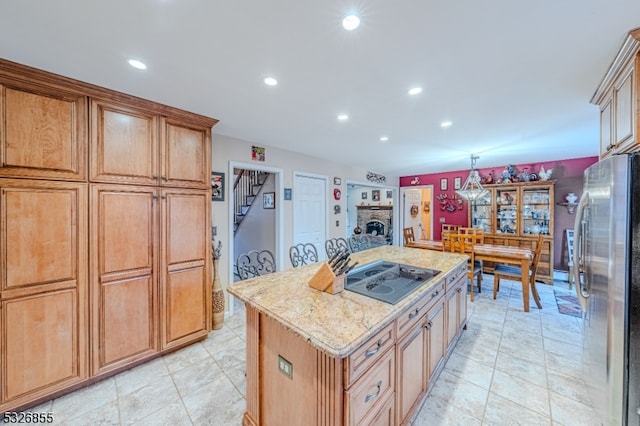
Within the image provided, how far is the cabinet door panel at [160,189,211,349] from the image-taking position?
2.30 meters

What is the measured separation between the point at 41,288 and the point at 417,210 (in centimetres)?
729

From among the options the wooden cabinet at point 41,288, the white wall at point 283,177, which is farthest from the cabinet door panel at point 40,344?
the white wall at point 283,177

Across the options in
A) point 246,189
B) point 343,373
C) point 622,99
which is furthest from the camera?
point 246,189

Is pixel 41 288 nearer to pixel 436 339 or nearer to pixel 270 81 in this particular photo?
pixel 270 81

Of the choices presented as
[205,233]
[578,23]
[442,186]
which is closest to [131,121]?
[205,233]

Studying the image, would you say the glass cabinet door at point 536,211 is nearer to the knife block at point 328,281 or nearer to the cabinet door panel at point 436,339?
the cabinet door panel at point 436,339

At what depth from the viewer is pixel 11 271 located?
163 cm

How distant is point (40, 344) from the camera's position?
173 cm

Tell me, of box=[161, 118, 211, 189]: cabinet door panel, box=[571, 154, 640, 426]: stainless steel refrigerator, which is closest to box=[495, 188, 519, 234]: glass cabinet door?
box=[571, 154, 640, 426]: stainless steel refrigerator

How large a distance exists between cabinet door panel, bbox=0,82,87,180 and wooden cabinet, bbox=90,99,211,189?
0.28 feet

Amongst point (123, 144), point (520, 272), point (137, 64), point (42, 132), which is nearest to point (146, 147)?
point (123, 144)

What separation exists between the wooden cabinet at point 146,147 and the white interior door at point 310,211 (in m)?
1.84

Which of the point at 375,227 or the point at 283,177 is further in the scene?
the point at 375,227

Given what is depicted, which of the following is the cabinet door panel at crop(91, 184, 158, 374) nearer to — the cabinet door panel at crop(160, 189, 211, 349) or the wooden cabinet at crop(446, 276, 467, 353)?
the cabinet door panel at crop(160, 189, 211, 349)
